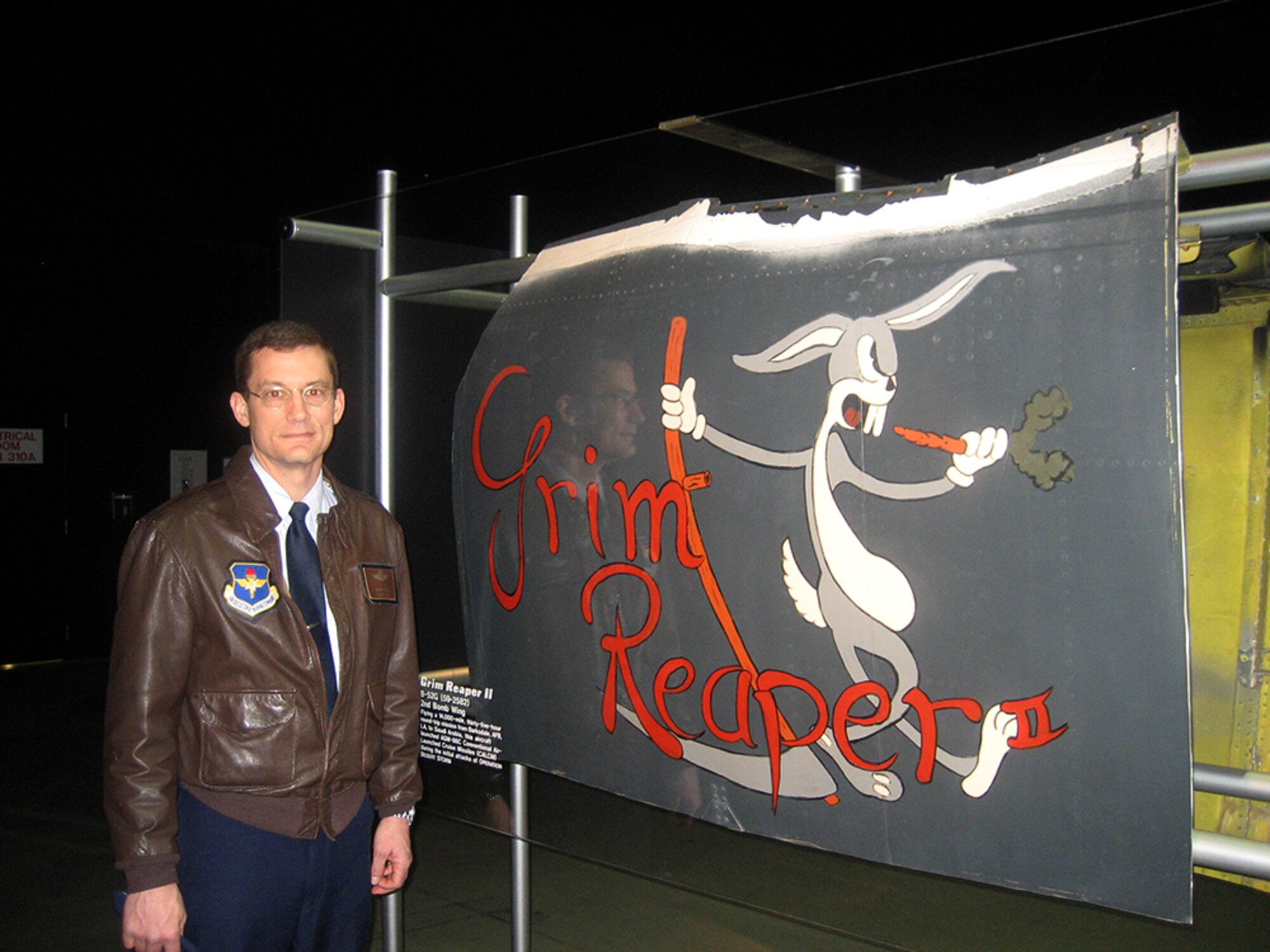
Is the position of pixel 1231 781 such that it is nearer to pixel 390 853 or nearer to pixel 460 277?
pixel 390 853

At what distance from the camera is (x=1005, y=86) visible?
1325 mm

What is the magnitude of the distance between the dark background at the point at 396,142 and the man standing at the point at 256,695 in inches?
22.2

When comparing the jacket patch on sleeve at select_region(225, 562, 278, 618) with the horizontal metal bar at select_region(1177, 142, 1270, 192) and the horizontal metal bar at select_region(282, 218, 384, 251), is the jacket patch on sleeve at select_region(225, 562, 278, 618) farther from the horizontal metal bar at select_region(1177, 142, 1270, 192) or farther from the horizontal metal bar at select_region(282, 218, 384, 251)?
the horizontal metal bar at select_region(1177, 142, 1270, 192)

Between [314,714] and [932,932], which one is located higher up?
[314,714]

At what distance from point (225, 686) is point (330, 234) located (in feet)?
3.71

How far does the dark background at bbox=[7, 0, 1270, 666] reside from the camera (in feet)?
4.42

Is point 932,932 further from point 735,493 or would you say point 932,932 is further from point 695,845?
point 735,493

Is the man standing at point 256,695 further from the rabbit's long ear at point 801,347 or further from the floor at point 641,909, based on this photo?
the floor at point 641,909

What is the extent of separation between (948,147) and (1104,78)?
21 cm

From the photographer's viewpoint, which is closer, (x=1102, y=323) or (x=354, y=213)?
(x=1102, y=323)

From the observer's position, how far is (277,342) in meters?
1.78

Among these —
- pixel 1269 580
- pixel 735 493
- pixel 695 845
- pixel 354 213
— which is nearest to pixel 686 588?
pixel 735 493

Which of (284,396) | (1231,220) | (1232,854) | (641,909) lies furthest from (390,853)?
(641,909)

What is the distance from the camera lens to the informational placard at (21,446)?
25.4 ft
